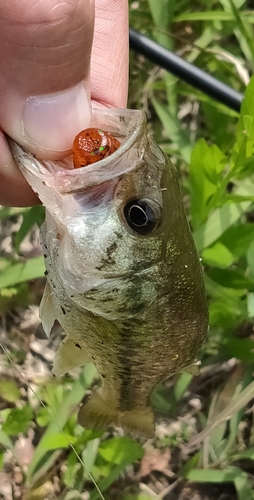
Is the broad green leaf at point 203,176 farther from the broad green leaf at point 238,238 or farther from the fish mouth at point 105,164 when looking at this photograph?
the fish mouth at point 105,164

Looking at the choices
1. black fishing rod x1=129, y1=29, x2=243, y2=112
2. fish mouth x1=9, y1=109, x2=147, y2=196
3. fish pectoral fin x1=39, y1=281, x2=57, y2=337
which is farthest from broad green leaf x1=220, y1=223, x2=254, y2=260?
fish mouth x1=9, y1=109, x2=147, y2=196

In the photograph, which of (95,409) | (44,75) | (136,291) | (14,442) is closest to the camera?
(44,75)

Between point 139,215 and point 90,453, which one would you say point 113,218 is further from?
point 90,453

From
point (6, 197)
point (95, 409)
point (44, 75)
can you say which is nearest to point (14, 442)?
point (95, 409)

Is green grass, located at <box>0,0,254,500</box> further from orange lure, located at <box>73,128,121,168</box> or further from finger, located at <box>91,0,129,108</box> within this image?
orange lure, located at <box>73,128,121,168</box>

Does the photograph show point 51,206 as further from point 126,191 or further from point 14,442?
point 14,442

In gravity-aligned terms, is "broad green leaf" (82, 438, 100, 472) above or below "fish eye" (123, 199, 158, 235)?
below
